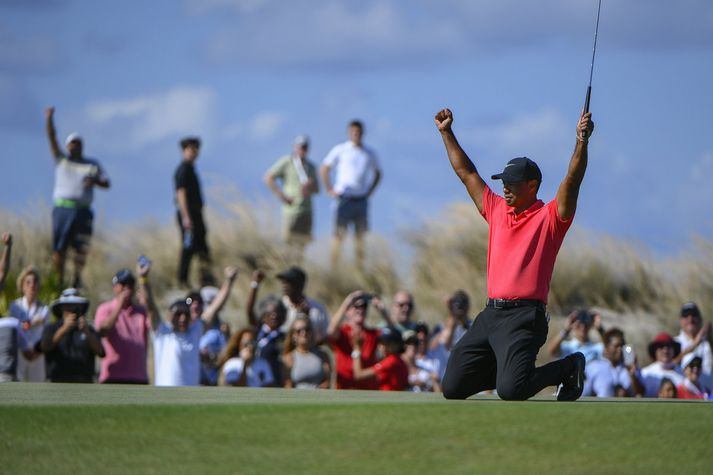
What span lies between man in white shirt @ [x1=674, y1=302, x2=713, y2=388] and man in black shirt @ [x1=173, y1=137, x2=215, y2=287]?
6747 mm

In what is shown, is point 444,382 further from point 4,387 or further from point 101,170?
point 101,170

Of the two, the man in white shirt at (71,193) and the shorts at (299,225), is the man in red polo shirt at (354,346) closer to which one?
the man in white shirt at (71,193)

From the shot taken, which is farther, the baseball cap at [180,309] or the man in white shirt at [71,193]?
the man in white shirt at [71,193]

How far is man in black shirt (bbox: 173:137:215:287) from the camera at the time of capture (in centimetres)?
1841

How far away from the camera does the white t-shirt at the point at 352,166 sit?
64.6 feet

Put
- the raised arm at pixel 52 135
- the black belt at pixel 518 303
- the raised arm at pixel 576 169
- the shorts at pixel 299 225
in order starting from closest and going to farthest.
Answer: the raised arm at pixel 576 169
the black belt at pixel 518 303
the raised arm at pixel 52 135
the shorts at pixel 299 225

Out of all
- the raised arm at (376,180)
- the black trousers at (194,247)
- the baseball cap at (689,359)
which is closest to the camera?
the baseball cap at (689,359)

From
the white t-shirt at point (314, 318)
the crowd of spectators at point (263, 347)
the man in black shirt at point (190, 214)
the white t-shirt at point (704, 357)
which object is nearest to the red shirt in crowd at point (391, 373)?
the crowd of spectators at point (263, 347)

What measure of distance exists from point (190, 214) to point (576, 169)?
10.7 metres

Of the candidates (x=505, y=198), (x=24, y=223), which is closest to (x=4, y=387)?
(x=505, y=198)

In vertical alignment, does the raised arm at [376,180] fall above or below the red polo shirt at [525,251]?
above

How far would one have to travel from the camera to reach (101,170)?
59.5 ft

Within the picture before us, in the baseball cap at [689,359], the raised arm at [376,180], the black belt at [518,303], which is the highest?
the raised arm at [376,180]

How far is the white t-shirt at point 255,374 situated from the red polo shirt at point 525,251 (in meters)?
4.31
